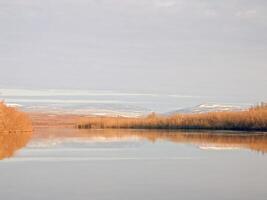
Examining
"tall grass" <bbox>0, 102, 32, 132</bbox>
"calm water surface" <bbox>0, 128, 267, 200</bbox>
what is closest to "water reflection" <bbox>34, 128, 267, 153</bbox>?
"calm water surface" <bbox>0, 128, 267, 200</bbox>

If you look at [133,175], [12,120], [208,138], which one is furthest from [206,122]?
[133,175]

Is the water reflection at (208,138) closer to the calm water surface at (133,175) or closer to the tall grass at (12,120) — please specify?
the calm water surface at (133,175)

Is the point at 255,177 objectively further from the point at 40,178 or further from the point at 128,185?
the point at 40,178

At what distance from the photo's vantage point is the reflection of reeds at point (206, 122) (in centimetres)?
5697

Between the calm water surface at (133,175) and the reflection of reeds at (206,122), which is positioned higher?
the reflection of reeds at (206,122)

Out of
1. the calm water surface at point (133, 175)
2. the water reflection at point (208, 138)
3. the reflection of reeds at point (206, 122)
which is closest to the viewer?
the calm water surface at point (133, 175)

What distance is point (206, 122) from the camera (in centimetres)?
6347

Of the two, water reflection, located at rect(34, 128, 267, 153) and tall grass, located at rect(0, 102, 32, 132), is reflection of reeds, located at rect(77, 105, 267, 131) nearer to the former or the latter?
water reflection, located at rect(34, 128, 267, 153)

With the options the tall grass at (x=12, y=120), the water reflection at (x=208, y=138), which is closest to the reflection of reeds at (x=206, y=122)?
the water reflection at (x=208, y=138)

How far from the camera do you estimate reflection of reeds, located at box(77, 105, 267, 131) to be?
57.0m

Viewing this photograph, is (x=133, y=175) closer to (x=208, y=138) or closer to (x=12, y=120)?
(x=208, y=138)

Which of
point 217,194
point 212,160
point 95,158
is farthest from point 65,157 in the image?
point 217,194

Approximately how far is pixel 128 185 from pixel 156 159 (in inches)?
310

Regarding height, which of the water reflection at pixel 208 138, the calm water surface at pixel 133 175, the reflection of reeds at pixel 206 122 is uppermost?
the reflection of reeds at pixel 206 122
